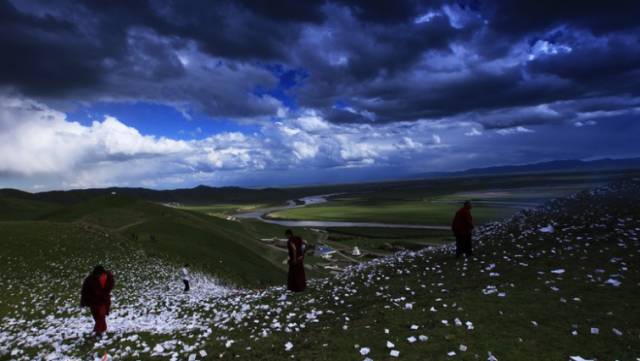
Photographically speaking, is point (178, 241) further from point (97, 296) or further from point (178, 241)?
point (97, 296)

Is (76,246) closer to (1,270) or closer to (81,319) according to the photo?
(1,270)

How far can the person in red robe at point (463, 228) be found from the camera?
2632 centimetres

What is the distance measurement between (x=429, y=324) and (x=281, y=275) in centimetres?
5059

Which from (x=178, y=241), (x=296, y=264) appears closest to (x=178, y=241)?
(x=178, y=241)

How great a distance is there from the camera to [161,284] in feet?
129

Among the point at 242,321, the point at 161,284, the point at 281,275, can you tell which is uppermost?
the point at 242,321

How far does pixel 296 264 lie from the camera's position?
24.8 m

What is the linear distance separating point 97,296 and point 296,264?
33.4 ft

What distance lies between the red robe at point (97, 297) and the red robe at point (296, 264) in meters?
9.31

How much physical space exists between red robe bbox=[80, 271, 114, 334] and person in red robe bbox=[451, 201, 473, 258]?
19.3 meters

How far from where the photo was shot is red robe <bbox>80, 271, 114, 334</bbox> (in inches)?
762

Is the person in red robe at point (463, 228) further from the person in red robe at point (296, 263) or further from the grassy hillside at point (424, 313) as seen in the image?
the person in red robe at point (296, 263)

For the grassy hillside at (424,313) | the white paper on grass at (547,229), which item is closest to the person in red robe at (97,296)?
the grassy hillside at (424,313)

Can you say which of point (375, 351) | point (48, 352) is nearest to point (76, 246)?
point (48, 352)
